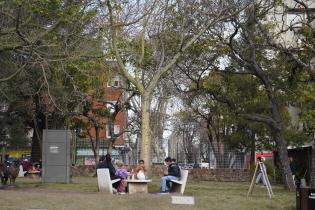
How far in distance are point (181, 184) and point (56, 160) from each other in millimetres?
9439

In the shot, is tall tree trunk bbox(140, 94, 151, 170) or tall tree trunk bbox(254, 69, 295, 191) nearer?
tall tree trunk bbox(140, 94, 151, 170)

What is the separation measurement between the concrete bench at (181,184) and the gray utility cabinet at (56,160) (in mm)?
8385

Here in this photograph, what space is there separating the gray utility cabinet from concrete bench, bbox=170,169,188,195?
8385 mm

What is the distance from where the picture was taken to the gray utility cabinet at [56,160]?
27922mm

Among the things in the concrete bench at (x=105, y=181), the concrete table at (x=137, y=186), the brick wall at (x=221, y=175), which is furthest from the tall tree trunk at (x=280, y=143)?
the brick wall at (x=221, y=175)

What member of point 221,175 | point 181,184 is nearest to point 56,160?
point 181,184

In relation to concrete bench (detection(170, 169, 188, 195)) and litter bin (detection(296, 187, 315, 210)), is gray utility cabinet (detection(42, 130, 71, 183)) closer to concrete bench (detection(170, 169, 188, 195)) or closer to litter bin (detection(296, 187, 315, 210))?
concrete bench (detection(170, 169, 188, 195))

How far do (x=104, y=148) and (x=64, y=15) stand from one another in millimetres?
39962

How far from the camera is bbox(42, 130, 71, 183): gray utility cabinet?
91.6 feet

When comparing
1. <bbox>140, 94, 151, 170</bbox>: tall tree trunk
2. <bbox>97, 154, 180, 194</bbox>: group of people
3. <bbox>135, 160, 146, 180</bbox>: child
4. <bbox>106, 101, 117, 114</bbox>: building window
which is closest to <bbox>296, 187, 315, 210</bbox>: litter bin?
<bbox>97, 154, 180, 194</bbox>: group of people

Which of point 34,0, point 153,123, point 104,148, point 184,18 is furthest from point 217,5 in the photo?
point 104,148

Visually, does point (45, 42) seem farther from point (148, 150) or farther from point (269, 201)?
point (269, 201)

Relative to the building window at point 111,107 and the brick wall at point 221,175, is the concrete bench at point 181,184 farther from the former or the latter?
the building window at point 111,107

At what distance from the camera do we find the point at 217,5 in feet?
77.4
